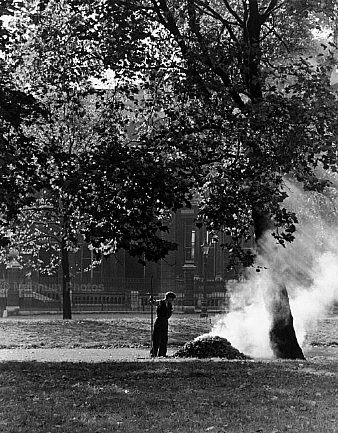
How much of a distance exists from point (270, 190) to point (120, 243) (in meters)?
3.02

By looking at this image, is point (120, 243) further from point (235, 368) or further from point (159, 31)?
point (159, 31)

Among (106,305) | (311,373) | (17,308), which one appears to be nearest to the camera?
(311,373)

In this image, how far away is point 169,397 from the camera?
376 inches

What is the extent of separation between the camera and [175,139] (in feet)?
49.8

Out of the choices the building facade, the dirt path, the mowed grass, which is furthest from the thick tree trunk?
the building facade

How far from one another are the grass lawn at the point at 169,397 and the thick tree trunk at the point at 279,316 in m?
2.60

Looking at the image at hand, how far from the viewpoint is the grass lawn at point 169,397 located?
25.8ft

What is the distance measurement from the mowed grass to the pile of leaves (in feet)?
11.1

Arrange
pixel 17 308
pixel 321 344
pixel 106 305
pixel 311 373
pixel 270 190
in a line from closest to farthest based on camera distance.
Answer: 1. pixel 311 373
2. pixel 270 190
3. pixel 321 344
4. pixel 17 308
5. pixel 106 305

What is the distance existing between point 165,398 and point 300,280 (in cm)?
2378

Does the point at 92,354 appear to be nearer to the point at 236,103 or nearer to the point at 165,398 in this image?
the point at 236,103

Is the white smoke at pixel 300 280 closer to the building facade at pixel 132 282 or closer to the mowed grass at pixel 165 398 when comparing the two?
the building facade at pixel 132 282

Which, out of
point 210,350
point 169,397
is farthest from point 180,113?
point 169,397

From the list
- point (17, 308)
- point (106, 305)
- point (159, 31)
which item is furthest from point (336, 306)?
point (159, 31)
